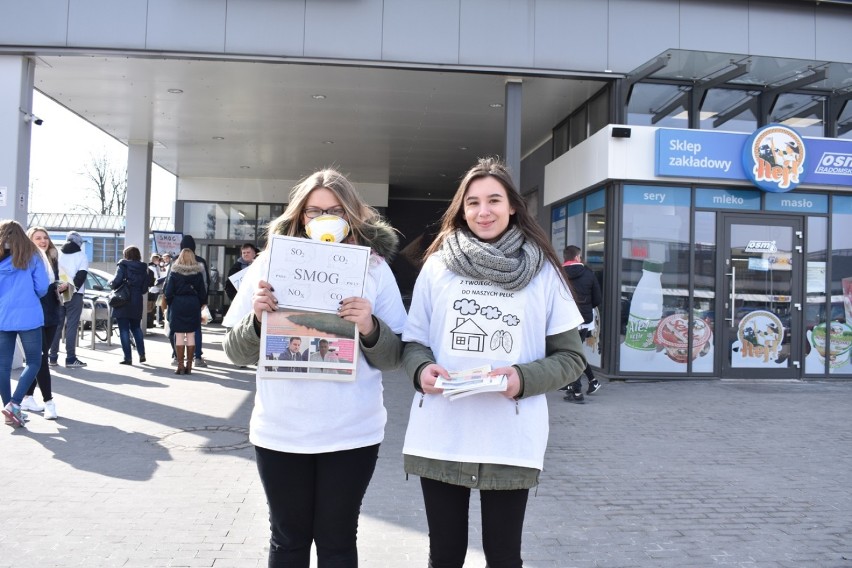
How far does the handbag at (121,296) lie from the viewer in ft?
33.9

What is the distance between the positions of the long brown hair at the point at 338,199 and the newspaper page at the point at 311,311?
192 millimetres

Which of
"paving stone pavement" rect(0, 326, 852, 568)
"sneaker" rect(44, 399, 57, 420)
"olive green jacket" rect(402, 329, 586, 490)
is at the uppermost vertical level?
"olive green jacket" rect(402, 329, 586, 490)

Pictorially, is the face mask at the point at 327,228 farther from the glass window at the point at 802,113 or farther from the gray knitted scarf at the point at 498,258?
the glass window at the point at 802,113

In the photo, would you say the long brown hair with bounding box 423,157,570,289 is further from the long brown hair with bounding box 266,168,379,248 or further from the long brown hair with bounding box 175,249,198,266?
the long brown hair with bounding box 175,249,198,266

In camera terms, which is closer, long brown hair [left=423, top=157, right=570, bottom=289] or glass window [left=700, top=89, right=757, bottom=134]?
long brown hair [left=423, top=157, right=570, bottom=289]

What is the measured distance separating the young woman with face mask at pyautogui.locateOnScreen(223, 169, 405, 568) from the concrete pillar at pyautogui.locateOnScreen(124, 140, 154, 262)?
45.9 ft

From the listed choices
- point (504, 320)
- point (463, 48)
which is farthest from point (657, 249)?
point (504, 320)

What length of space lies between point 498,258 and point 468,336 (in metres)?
0.29

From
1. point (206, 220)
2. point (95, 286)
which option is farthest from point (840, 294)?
point (206, 220)

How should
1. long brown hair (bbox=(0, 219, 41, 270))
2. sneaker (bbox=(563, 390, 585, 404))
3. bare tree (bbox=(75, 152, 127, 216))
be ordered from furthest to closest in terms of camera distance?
bare tree (bbox=(75, 152, 127, 216)), sneaker (bbox=(563, 390, 585, 404)), long brown hair (bbox=(0, 219, 41, 270))

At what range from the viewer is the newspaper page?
232 cm

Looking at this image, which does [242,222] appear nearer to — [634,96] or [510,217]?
[634,96]

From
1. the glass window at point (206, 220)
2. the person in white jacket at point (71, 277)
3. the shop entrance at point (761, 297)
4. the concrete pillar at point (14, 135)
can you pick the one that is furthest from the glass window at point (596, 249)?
the glass window at point (206, 220)

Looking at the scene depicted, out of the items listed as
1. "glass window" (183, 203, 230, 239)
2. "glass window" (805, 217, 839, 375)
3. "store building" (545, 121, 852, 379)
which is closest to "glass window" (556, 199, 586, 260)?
"store building" (545, 121, 852, 379)
